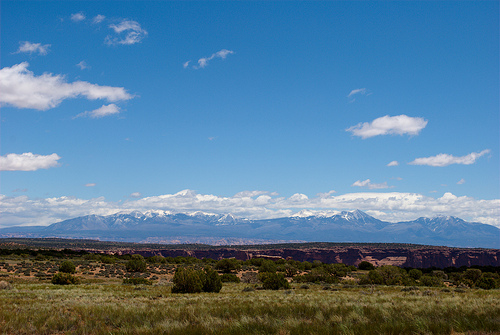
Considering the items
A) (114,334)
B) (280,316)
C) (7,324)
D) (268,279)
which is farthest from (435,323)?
(268,279)

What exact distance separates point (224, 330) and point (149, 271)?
1746 inches

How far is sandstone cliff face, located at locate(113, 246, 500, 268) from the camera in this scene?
115 meters

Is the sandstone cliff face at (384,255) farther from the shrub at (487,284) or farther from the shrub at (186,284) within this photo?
the shrub at (186,284)

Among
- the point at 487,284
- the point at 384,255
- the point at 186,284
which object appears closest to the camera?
the point at 186,284

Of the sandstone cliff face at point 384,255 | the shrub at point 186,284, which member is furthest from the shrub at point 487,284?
the sandstone cliff face at point 384,255

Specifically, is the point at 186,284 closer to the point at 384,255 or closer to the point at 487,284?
the point at 487,284

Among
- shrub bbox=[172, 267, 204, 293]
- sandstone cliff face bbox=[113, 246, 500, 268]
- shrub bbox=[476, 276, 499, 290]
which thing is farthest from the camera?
sandstone cliff face bbox=[113, 246, 500, 268]

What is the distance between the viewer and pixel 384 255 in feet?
403

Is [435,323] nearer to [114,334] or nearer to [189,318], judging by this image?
[189,318]

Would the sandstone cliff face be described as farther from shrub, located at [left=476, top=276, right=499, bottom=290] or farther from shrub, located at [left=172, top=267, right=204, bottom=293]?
shrub, located at [left=172, top=267, right=204, bottom=293]

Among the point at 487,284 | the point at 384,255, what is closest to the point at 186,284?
the point at 487,284

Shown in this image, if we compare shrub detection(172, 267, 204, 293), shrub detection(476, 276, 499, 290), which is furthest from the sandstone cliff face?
shrub detection(172, 267, 204, 293)

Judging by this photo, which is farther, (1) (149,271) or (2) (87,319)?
(1) (149,271)

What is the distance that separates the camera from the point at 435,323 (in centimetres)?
955
